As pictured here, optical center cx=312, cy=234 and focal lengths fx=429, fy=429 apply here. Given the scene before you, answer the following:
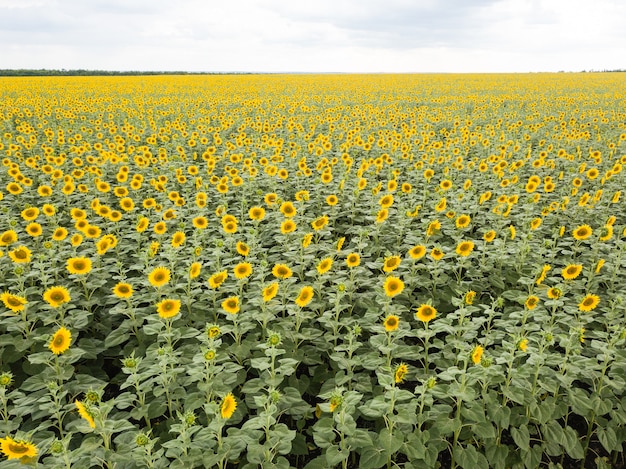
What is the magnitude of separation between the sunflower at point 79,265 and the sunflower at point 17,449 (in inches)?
75.8

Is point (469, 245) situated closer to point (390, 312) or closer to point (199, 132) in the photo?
point (390, 312)

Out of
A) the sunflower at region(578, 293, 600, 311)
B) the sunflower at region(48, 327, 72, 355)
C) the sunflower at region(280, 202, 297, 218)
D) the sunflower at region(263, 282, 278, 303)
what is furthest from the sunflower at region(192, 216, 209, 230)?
the sunflower at region(578, 293, 600, 311)

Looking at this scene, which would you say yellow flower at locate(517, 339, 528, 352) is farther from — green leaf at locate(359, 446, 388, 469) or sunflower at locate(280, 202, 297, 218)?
sunflower at locate(280, 202, 297, 218)

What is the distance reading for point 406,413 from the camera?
2.54m

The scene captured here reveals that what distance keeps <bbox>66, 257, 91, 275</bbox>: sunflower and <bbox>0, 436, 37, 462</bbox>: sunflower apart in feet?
6.32

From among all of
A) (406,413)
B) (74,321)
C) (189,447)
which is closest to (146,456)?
(189,447)

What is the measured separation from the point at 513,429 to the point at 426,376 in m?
0.65

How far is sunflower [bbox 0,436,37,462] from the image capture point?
2.11 m

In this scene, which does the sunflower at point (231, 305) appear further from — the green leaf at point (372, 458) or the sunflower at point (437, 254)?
the sunflower at point (437, 254)

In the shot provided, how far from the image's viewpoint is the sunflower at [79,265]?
3.85 meters

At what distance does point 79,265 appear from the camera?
153 inches

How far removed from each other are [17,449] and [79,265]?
205 centimetres

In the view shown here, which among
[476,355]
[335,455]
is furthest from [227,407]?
[476,355]

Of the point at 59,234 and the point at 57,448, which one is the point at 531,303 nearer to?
the point at 57,448
